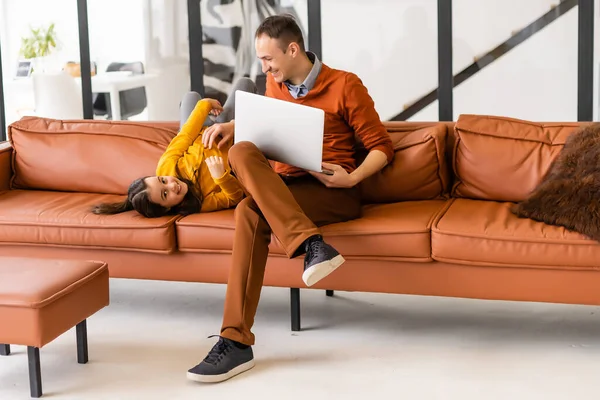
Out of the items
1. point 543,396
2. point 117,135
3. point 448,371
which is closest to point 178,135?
point 117,135

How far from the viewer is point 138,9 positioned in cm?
508

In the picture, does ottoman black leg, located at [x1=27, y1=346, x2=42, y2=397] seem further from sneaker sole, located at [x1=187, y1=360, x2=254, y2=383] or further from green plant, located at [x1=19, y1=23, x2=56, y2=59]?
green plant, located at [x1=19, y1=23, x2=56, y2=59]

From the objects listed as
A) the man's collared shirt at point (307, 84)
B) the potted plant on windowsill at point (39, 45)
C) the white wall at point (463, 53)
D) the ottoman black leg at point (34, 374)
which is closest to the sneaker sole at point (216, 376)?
the ottoman black leg at point (34, 374)

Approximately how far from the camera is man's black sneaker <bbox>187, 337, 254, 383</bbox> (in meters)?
2.76

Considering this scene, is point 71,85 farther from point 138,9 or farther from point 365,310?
point 365,310

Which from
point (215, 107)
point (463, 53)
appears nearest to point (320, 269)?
point (215, 107)

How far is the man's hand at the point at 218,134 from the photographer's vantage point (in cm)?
344

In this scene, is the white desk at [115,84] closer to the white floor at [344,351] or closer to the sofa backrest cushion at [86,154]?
the sofa backrest cushion at [86,154]

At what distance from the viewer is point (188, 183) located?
3.38 m

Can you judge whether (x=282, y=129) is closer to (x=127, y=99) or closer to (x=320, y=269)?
(x=320, y=269)

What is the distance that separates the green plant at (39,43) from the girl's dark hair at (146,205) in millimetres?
2202

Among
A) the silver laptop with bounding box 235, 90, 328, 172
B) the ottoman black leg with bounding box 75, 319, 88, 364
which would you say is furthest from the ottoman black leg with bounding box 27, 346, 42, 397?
the silver laptop with bounding box 235, 90, 328, 172

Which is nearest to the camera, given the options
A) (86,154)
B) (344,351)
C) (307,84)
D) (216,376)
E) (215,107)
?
(216,376)

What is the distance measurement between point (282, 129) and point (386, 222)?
→ 19.4 inches
